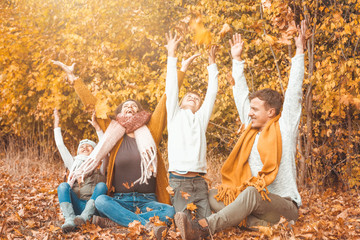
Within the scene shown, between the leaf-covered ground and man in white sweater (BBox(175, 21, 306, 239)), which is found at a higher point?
man in white sweater (BBox(175, 21, 306, 239))

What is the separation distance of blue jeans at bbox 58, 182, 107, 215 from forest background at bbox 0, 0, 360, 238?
2.78 meters

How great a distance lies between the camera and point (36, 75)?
796 centimetres

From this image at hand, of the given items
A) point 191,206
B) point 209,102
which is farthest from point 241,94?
point 191,206

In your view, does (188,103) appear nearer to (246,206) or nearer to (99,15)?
(246,206)

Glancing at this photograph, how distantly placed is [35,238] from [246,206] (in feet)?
6.24

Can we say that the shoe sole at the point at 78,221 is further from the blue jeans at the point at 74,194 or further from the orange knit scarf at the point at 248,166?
the orange knit scarf at the point at 248,166

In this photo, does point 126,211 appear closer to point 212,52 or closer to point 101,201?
point 101,201

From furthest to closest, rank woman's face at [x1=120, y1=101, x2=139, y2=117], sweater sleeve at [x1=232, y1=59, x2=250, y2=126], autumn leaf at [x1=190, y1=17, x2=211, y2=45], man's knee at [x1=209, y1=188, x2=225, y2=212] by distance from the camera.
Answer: autumn leaf at [x1=190, y1=17, x2=211, y2=45] → woman's face at [x1=120, y1=101, x2=139, y2=117] → sweater sleeve at [x1=232, y1=59, x2=250, y2=126] → man's knee at [x1=209, y1=188, x2=225, y2=212]

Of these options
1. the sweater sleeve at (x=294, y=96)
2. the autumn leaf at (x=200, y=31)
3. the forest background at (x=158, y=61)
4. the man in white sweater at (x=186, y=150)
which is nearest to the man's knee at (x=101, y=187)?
the man in white sweater at (x=186, y=150)

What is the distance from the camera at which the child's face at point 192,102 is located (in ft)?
12.2

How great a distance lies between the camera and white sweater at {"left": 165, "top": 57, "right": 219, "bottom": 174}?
3326 millimetres

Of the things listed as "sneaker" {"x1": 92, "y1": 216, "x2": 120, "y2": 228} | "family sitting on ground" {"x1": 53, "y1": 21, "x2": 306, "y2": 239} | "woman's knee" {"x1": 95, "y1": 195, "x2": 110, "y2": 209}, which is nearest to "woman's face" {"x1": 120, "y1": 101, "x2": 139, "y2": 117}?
"family sitting on ground" {"x1": 53, "y1": 21, "x2": 306, "y2": 239}

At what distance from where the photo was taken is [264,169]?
3.08m

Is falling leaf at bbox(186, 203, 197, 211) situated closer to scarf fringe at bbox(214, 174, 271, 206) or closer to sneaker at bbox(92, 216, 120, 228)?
scarf fringe at bbox(214, 174, 271, 206)
